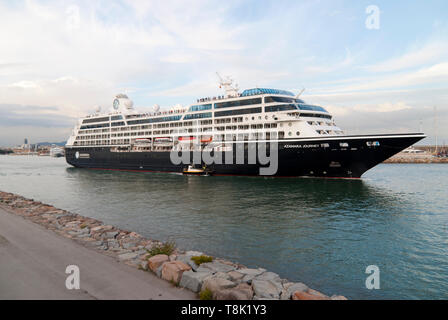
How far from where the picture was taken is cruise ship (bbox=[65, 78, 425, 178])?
3581 centimetres

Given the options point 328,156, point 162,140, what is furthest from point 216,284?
point 162,140

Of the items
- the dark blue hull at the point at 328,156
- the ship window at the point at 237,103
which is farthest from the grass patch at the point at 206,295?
the ship window at the point at 237,103

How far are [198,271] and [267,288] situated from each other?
2.06 metres

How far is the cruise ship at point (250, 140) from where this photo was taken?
35812 mm

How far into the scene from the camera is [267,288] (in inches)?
289

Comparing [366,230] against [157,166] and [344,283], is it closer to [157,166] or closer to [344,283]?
[344,283]

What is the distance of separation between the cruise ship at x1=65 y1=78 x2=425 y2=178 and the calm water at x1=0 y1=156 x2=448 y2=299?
6.31 metres

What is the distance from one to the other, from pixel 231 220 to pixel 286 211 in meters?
5.10

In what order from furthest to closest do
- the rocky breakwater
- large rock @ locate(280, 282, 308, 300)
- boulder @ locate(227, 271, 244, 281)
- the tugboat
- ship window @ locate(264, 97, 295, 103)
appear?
the tugboat < ship window @ locate(264, 97, 295, 103) < boulder @ locate(227, 271, 244, 281) < large rock @ locate(280, 282, 308, 300) < the rocky breakwater

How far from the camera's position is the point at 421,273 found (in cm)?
1052

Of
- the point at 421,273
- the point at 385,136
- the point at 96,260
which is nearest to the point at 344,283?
the point at 421,273

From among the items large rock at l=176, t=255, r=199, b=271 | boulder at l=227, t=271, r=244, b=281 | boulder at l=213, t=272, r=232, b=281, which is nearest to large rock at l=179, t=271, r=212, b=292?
boulder at l=213, t=272, r=232, b=281

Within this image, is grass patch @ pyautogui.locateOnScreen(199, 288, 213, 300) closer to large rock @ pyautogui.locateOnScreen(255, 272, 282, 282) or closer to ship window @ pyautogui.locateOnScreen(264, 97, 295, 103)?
large rock @ pyautogui.locateOnScreen(255, 272, 282, 282)

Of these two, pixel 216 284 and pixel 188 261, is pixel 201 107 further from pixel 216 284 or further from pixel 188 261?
pixel 216 284
